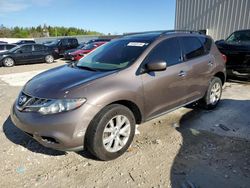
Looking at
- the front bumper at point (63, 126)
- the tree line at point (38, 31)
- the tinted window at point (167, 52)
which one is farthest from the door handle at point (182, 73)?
the tree line at point (38, 31)

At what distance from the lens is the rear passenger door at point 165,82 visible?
11.6ft

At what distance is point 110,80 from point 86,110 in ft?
1.80

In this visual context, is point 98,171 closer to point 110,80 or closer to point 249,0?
point 110,80

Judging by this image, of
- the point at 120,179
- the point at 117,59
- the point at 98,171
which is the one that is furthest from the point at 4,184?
the point at 117,59

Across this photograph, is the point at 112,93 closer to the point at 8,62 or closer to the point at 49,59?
the point at 8,62

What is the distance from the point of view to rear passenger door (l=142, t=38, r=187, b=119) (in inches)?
139

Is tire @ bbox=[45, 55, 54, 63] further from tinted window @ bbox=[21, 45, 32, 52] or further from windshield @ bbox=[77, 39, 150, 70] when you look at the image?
windshield @ bbox=[77, 39, 150, 70]

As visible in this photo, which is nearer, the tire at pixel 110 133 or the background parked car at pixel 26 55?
the tire at pixel 110 133

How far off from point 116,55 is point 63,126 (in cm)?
158

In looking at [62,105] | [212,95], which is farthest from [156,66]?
[212,95]

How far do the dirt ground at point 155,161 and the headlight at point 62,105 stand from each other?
0.79 m

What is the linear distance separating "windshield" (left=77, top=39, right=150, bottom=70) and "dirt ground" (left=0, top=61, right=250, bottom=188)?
1.24m

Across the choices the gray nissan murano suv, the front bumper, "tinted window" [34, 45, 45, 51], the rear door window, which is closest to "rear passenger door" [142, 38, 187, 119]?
the gray nissan murano suv

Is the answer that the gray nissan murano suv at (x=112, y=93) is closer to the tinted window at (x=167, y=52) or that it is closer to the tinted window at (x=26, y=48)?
the tinted window at (x=167, y=52)
